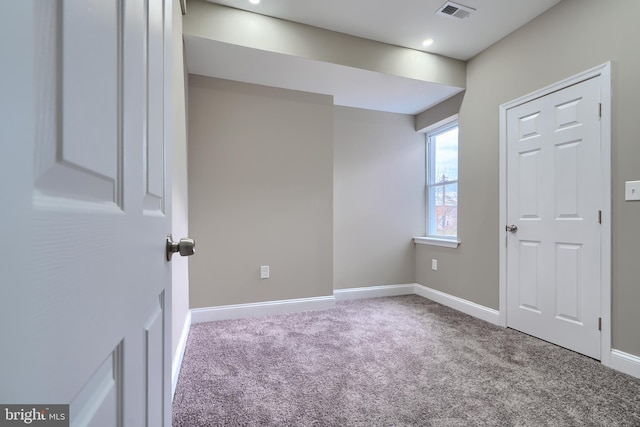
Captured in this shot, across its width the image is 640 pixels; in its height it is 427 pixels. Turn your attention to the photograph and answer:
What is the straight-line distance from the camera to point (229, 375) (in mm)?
1794

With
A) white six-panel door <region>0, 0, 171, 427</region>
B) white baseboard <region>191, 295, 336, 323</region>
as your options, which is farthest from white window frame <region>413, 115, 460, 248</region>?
white six-panel door <region>0, 0, 171, 427</region>

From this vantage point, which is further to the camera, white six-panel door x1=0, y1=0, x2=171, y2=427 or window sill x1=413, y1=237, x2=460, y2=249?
window sill x1=413, y1=237, x2=460, y2=249

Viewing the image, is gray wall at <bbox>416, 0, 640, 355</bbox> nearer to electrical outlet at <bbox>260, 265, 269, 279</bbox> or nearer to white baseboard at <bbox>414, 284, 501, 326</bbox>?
white baseboard at <bbox>414, 284, 501, 326</bbox>

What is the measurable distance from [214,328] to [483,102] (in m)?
3.26

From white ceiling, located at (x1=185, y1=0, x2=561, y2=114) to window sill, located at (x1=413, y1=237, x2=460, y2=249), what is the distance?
1.61m

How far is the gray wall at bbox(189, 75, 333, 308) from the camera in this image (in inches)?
107

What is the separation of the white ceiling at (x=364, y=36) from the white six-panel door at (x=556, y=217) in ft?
2.45

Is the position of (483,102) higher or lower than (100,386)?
higher

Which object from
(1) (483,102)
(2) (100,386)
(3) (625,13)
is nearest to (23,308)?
(2) (100,386)

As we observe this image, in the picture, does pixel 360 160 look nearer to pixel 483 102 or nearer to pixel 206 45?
pixel 483 102

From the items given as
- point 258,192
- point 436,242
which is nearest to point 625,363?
point 436,242

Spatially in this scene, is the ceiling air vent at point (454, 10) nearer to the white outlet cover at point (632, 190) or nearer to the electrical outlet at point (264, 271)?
the white outlet cover at point (632, 190)

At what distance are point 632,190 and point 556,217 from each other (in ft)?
1.61

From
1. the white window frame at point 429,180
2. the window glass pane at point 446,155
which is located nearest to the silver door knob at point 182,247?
the white window frame at point 429,180
